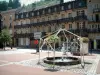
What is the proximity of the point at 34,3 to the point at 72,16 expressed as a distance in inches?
855

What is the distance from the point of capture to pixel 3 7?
85312mm

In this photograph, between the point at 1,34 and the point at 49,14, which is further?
the point at 49,14

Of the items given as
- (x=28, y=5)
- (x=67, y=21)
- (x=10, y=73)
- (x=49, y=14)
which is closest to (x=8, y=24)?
(x=28, y=5)

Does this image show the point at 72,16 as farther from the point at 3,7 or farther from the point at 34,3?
the point at 3,7

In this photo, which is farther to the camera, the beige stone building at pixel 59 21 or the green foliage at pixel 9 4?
the green foliage at pixel 9 4

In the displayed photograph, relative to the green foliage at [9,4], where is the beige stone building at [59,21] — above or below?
below

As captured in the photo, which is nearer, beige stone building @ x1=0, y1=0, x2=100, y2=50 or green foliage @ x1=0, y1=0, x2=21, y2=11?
beige stone building @ x1=0, y1=0, x2=100, y2=50

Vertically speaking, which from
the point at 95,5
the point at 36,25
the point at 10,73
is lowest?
the point at 10,73

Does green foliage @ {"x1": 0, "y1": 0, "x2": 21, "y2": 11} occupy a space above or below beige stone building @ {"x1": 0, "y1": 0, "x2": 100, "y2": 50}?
above

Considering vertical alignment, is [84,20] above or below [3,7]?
below

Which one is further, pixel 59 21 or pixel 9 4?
pixel 9 4

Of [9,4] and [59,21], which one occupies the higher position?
[9,4]

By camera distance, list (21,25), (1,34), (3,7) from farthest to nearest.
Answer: (3,7), (21,25), (1,34)

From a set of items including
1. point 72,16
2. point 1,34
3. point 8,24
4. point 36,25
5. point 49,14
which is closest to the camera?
→ point 1,34
